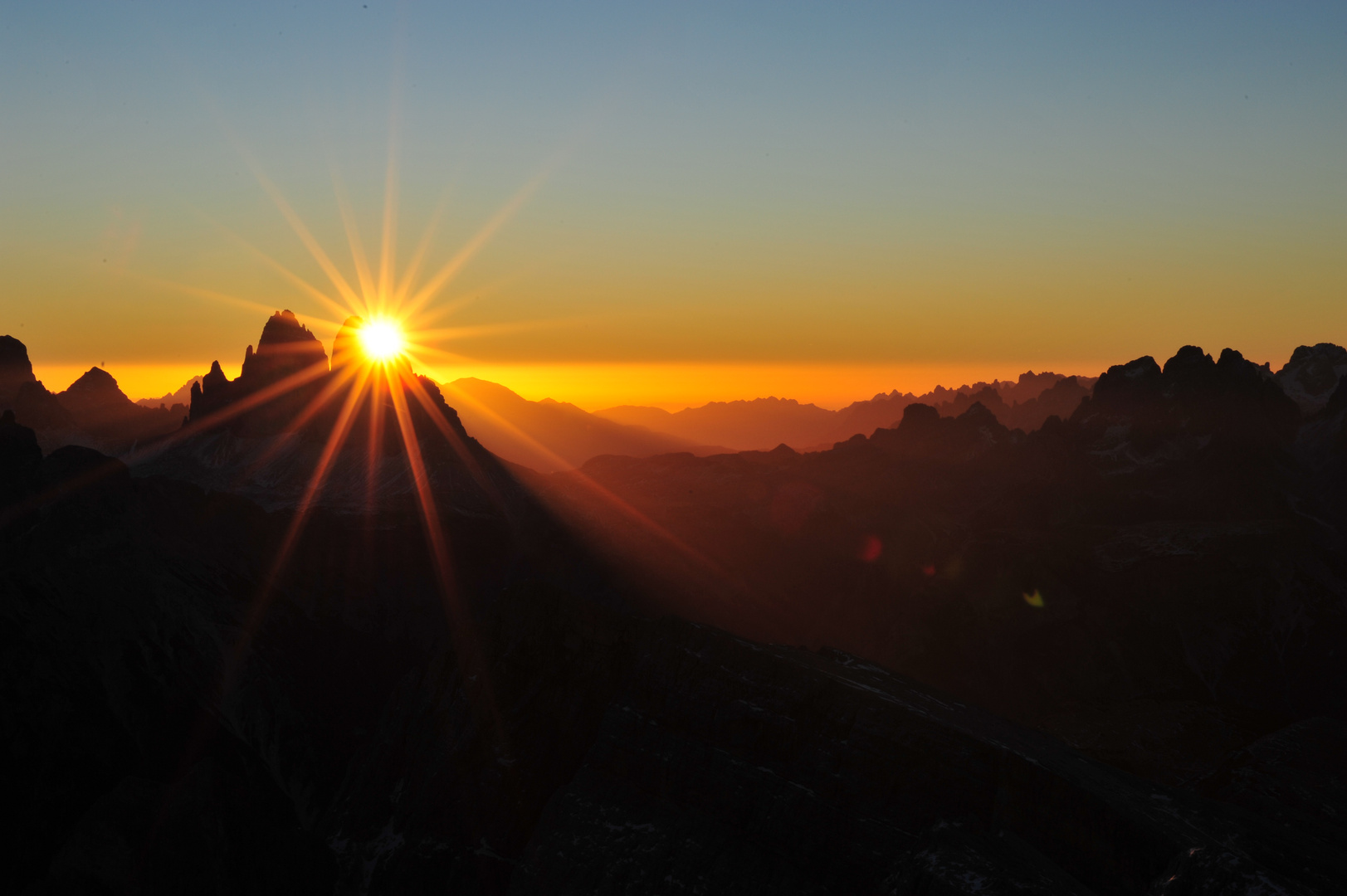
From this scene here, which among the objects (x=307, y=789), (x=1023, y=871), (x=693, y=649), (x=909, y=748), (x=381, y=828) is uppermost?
(x=693, y=649)

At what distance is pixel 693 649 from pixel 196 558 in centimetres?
9987

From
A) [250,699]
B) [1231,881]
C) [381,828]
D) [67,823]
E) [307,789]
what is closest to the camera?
[1231,881]

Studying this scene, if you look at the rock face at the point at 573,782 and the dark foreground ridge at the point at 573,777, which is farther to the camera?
the dark foreground ridge at the point at 573,777

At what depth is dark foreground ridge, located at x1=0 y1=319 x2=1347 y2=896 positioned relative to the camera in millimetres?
60469

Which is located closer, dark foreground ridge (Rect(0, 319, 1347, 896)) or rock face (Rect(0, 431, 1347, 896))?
rock face (Rect(0, 431, 1347, 896))

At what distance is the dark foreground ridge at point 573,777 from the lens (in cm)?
6047

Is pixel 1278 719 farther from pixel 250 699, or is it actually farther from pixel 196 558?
pixel 196 558

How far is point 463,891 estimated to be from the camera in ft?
230

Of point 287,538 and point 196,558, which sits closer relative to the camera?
point 196,558

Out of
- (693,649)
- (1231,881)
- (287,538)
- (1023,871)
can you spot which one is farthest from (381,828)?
(287,538)

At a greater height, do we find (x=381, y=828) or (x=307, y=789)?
(x=381, y=828)

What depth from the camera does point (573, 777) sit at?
237ft

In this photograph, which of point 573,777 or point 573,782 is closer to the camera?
point 573,782

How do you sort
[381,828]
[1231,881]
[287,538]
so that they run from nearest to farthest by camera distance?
[1231,881] → [381,828] → [287,538]
